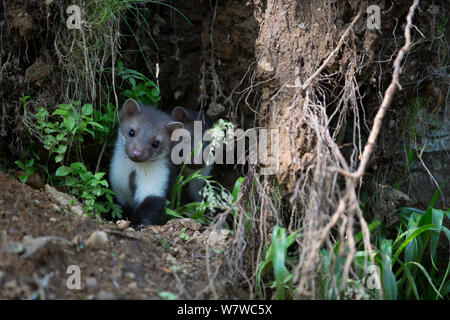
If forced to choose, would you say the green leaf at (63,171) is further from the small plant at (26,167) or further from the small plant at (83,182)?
the small plant at (26,167)

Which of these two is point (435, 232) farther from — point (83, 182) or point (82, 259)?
point (83, 182)

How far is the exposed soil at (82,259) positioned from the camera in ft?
8.72

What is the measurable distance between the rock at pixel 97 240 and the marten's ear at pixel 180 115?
256 cm

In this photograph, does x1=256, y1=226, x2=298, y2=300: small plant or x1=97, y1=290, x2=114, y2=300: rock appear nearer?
x1=97, y1=290, x2=114, y2=300: rock

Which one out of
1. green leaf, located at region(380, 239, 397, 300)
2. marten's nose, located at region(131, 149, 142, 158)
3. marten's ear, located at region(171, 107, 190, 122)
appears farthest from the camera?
marten's ear, located at region(171, 107, 190, 122)

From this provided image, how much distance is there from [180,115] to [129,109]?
2.39ft

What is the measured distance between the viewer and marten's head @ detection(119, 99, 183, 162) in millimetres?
4723

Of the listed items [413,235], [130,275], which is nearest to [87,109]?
[130,275]

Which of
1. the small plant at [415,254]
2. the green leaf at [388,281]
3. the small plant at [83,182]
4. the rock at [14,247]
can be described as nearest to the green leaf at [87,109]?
the small plant at [83,182]

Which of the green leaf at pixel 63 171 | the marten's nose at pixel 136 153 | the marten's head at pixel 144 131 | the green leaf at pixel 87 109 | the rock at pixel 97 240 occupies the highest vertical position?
the green leaf at pixel 87 109

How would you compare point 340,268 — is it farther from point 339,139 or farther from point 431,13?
point 431,13

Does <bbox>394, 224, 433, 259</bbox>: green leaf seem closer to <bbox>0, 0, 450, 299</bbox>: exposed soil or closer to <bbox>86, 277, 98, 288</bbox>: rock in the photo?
<bbox>0, 0, 450, 299</bbox>: exposed soil

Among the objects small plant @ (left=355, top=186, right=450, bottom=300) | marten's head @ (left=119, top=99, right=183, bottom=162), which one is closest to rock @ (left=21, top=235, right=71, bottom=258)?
marten's head @ (left=119, top=99, right=183, bottom=162)

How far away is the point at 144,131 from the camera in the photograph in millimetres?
4840
